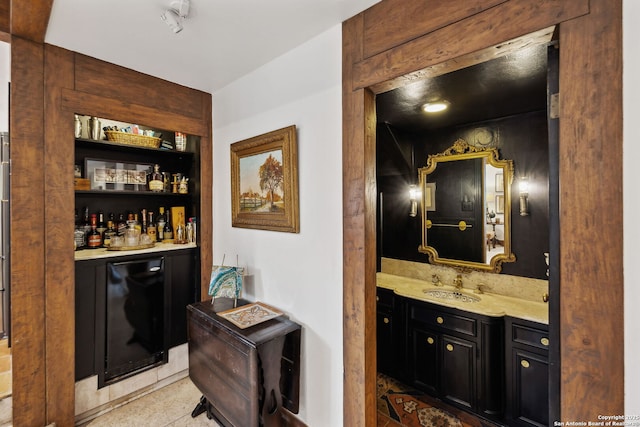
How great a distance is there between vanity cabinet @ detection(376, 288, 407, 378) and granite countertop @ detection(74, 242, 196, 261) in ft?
6.02

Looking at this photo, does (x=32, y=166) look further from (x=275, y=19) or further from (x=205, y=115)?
(x=275, y=19)

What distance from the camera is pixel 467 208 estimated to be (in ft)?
8.69

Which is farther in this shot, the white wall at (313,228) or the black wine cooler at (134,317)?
the black wine cooler at (134,317)

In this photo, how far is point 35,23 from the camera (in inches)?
65.0

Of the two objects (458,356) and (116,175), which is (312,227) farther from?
(116,175)

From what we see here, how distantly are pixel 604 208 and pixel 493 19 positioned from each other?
0.84m

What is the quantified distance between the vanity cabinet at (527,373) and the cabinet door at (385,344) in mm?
890

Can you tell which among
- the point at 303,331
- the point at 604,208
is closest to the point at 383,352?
the point at 303,331

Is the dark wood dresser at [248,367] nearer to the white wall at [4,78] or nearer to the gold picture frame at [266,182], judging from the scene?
the gold picture frame at [266,182]

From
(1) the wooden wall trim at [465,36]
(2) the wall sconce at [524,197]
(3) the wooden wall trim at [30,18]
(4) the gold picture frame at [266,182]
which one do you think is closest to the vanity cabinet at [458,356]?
(2) the wall sconce at [524,197]

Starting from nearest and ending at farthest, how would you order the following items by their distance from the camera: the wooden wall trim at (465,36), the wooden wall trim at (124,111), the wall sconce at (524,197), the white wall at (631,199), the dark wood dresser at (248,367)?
the white wall at (631,199), the wooden wall trim at (465,36), the dark wood dresser at (248,367), the wooden wall trim at (124,111), the wall sconce at (524,197)

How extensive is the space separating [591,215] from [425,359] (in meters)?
1.88

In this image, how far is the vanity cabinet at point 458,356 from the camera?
2.11 metres

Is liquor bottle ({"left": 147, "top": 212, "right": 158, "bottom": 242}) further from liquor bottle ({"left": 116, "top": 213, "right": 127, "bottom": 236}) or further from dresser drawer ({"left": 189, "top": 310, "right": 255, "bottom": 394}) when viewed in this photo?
dresser drawer ({"left": 189, "top": 310, "right": 255, "bottom": 394})
